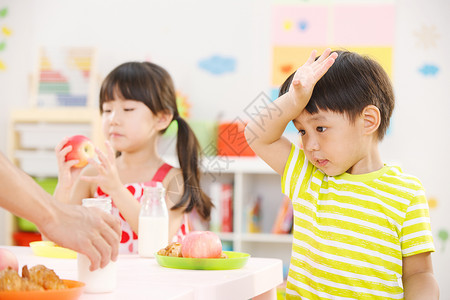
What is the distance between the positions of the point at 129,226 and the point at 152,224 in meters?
0.37

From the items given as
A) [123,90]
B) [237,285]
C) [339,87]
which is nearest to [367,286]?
[237,285]

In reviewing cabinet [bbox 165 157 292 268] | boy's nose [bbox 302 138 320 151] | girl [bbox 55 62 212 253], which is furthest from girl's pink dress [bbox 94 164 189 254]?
cabinet [bbox 165 157 292 268]

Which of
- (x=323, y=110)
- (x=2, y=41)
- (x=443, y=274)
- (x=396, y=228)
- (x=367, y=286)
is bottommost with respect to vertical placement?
(x=443, y=274)

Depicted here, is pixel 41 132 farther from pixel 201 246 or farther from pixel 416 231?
pixel 416 231

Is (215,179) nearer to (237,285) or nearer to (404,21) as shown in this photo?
(404,21)

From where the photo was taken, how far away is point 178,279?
38.8 inches

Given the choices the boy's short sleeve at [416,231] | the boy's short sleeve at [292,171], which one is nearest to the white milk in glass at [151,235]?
the boy's short sleeve at [292,171]

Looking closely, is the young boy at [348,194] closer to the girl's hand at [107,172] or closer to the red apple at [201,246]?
the red apple at [201,246]

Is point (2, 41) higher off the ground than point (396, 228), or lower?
higher

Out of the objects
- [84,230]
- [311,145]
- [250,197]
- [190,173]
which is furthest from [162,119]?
[250,197]

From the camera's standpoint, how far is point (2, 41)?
3.96 m

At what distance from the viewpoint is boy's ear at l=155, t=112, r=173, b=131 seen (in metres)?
1.87

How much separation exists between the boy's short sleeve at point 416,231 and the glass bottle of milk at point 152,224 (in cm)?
52

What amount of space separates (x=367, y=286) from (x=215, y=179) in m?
2.30
